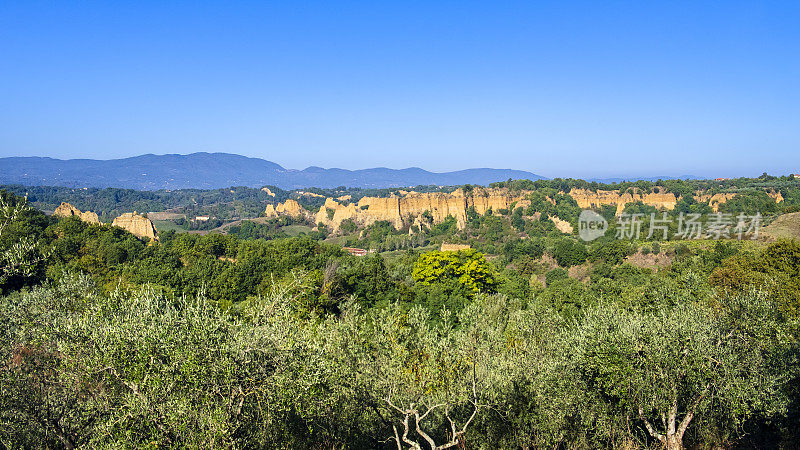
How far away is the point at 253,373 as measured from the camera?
28.2ft

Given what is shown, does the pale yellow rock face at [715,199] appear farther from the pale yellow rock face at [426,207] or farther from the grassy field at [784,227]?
the pale yellow rock face at [426,207]

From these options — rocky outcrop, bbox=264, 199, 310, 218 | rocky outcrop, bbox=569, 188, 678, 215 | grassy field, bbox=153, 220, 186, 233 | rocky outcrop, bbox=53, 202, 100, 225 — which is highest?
rocky outcrop, bbox=569, 188, 678, 215

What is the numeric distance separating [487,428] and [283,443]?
17.5 ft

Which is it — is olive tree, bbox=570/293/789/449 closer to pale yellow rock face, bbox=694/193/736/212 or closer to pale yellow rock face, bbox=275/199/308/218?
pale yellow rock face, bbox=694/193/736/212

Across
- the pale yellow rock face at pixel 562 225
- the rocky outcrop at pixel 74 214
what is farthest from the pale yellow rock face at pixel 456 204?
the rocky outcrop at pixel 74 214

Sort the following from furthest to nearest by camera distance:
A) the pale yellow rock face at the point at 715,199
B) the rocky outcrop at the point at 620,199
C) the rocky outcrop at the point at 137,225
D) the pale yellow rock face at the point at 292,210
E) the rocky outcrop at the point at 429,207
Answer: the pale yellow rock face at the point at 292,210
the rocky outcrop at the point at 429,207
the rocky outcrop at the point at 620,199
the pale yellow rock face at the point at 715,199
the rocky outcrop at the point at 137,225

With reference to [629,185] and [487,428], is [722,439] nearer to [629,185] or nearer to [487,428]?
[487,428]

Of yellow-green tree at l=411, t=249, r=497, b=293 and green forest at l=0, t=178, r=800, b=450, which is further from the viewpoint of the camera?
yellow-green tree at l=411, t=249, r=497, b=293

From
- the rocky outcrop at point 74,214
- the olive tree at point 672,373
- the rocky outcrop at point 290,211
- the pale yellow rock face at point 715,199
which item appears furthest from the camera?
the rocky outcrop at point 290,211

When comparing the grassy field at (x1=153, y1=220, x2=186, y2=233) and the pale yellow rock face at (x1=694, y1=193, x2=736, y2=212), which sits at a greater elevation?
the pale yellow rock face at (x1=694, y1=193, x2=736, y2=212)

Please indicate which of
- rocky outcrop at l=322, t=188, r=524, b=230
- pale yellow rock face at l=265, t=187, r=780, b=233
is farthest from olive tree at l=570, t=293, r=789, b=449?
rocky outcrop at l=322, t=188, r=524, b=230

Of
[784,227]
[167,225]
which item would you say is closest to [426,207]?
[784,227]

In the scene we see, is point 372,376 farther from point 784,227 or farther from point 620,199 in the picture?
point 620,199

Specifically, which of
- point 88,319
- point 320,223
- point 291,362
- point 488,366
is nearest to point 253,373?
point 291,362
